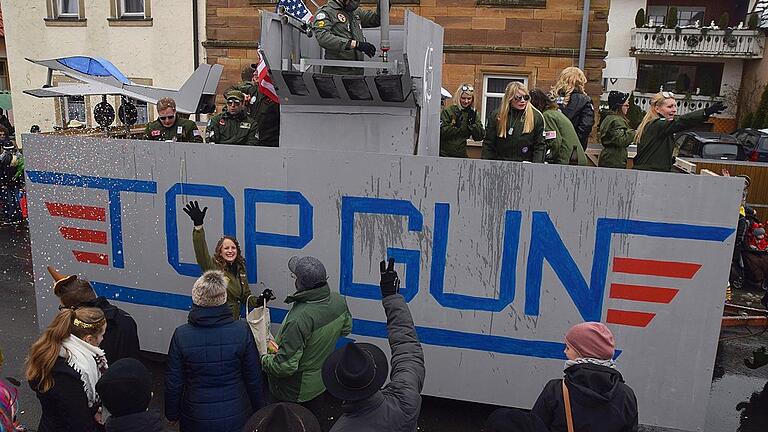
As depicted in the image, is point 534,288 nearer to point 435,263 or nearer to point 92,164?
point 435,263

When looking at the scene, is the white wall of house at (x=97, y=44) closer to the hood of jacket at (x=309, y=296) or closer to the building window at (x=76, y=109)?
the building window at (x=76, y=109)

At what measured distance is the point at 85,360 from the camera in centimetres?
301

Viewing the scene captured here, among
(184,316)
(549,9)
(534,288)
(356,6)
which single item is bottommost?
(184,316)

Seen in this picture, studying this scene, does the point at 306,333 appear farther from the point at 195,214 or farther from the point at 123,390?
the point at 195,214

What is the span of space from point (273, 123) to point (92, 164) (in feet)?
6.75

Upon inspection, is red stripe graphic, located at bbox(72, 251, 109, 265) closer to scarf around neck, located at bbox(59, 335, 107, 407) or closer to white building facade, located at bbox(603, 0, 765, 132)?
scarf around neck, located at bbox(59, 335, 107, 407)

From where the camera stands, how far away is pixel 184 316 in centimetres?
514

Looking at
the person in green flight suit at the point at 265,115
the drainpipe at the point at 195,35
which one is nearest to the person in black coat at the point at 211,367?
the person in green flight suit at the point at 265,115

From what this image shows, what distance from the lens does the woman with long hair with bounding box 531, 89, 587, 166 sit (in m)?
5.99

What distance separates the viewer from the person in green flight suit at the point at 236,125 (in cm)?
642

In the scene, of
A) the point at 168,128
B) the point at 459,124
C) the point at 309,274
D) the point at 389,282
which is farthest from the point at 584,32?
the point at 389,282

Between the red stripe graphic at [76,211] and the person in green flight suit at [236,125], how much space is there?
167 centimetres

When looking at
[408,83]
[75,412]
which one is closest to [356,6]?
[408,83]

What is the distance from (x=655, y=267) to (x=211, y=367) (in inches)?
115
